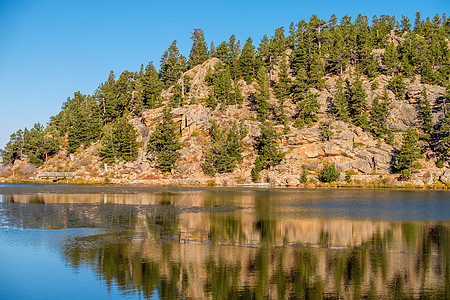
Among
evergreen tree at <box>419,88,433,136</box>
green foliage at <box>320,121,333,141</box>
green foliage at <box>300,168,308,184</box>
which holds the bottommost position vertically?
green foliage at <box>300,168,308,184</box>

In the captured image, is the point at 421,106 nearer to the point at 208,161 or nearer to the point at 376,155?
the point at 376,155

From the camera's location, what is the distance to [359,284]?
71.8 ft

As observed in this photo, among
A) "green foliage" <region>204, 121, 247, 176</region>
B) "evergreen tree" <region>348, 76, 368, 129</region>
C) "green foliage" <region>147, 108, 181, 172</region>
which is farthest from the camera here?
"evergreen tree" <region>348, 76, 368, 129</region>

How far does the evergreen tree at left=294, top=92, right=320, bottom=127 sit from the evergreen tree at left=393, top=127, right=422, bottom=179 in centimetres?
3298

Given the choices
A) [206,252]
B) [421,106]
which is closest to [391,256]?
[206,252]

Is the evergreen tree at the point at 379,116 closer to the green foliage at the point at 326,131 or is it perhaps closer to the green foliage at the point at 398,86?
the green foliage at the point at 398,86

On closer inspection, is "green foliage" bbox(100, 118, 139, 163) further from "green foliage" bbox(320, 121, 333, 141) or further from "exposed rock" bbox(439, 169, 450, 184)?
"exposed rock" bbox(439, 169, 450, 184)

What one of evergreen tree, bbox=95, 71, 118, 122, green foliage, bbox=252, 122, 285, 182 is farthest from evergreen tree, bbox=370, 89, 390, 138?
evergreen tree, bbox=95, 71, 118, 122

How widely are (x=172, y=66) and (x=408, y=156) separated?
112 m

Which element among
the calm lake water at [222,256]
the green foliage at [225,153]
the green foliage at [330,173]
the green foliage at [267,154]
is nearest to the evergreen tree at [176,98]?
the green foliage at [225,153]

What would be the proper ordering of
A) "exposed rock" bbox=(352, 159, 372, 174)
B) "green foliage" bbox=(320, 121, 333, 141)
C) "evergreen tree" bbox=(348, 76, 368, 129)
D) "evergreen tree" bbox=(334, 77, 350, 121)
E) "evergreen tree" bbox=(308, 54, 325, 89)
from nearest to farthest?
"exposed rock" bbox=(352, 159, 372, 174) < "green foliage" bbox=(320, 121, 333, 141) < "evergreen tree" bbox=(348, 76, 368, 129) < "evergreen tree" bbox=(334, 77, 350, 121) < "evergreen tree" bbox=(308, 54, 325, 89)

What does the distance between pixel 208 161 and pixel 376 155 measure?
5527cm

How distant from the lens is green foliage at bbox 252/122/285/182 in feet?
402

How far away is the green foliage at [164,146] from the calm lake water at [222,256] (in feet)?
266
